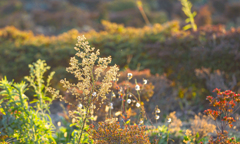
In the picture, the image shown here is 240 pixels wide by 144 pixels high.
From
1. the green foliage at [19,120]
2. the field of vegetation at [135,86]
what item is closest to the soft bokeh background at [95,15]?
the field of vegetation at [135,86]

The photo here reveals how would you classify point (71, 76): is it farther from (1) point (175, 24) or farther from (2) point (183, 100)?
(1) point (175, 24)

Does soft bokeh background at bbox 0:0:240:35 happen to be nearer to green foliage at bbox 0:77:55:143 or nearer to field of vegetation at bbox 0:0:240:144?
field of vegetation at bbox 0:0:240:144

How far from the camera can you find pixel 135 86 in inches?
96.7

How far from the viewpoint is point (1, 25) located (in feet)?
53.4

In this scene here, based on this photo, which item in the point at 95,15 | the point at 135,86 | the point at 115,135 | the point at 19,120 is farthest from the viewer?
the point at 95,15

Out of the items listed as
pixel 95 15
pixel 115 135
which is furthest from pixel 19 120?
pixel 95 15

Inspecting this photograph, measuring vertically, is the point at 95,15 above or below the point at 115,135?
above

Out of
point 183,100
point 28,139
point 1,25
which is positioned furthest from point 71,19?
point 28,139

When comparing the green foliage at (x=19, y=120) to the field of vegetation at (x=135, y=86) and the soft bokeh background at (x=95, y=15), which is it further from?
the soft bokeh background at (x=95, y=15)

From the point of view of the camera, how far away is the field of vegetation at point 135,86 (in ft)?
7.63

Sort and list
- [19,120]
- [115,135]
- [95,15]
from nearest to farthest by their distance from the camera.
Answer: [115,135] → [19,120] → [95,15]

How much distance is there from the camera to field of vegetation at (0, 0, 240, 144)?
7.63 feet

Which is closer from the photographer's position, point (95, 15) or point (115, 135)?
point (115, 135)

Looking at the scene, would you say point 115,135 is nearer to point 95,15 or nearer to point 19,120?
point 19,120
